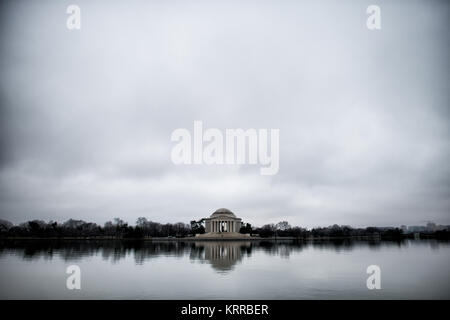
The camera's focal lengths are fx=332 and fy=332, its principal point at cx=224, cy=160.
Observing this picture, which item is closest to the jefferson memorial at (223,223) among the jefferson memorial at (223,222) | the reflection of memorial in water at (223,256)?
the jefferson memorial at (223,222)

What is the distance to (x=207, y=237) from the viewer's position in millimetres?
87938

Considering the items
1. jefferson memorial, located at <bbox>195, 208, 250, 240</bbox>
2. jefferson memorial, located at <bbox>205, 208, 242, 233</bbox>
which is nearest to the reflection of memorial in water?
jefferson memorial, located at <bbox>195, 208, 250, 240</bbox>

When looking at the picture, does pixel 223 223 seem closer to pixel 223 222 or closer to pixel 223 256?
pixel 223 222

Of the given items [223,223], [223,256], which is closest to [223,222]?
[223,223]

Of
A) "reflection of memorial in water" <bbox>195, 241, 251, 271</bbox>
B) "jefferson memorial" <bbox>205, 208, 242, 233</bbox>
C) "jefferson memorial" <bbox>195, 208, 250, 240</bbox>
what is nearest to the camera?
"reflection of memorial in water" <bbox>195, 241, 251, 271</bbox>

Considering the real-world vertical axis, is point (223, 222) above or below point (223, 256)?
below

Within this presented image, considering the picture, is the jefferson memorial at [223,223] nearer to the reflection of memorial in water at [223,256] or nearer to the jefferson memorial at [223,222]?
the jefferson memorial at [223,222]

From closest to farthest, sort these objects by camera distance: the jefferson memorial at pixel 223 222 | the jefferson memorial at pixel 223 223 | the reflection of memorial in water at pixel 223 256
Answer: the reflection of memorial in water at pixel 223 256, the jefferson memorial at pixel 223 223, the jefferson memorial at pixel 223 222

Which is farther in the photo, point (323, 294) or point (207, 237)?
point (207, 237)

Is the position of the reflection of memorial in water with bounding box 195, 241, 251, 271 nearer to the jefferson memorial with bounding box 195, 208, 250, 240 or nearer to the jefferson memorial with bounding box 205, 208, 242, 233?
the jefferson memorial with bounding box 195, 208, 250, 240
